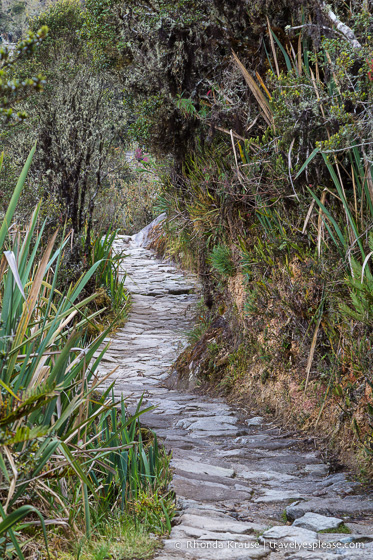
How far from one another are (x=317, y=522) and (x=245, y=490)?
588mm

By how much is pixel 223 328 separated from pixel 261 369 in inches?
40.0

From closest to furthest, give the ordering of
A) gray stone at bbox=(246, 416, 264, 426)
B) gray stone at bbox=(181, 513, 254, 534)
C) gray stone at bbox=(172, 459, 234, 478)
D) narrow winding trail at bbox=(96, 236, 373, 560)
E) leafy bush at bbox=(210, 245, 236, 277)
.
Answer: narrow winding trail at bbox=(96, 236, 373, 560) < gray stone at bbox=(181, 513, 254, 534) < gray stone at bbox=(172, 459, 234, 478) < gray stone at bbox=(246, 416, 264, 426) < leafy bush at bbox=(210, 245, 236, 277)

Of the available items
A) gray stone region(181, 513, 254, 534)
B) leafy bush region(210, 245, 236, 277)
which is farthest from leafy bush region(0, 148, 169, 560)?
leafy bush region(210, 245, 236, 277)

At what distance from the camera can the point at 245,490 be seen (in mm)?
2928

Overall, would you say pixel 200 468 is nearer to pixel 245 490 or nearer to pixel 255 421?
pixel 245 490

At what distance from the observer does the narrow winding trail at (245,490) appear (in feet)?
6.95

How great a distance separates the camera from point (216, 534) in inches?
87.0

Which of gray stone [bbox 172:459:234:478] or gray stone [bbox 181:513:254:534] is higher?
gray stone [bbox 181:513:254:534]

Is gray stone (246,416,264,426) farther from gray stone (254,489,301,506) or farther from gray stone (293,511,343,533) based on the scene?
gray stone (293,511,343,533)

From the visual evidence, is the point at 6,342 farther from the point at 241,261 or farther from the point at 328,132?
the point at 241,261

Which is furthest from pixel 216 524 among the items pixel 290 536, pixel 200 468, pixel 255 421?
pixel 255 421

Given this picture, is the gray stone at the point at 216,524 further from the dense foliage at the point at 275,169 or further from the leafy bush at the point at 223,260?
the leafy bush at the point at 223,260

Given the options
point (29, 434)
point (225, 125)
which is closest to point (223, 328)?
point (225, 125)

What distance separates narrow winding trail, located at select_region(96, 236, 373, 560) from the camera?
212cm
